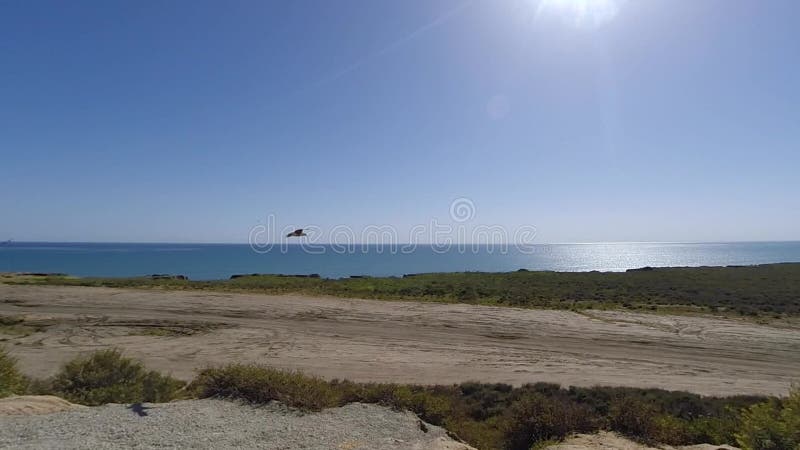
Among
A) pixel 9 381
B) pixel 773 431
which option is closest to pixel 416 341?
pixel 9 381

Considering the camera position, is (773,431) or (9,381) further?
(9,381)

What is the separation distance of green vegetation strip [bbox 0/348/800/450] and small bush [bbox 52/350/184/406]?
0.07ft

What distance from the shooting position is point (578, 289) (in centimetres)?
3859

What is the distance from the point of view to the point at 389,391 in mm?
9453

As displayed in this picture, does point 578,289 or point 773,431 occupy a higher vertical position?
point 773,431

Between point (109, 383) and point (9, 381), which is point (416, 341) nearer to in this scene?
point (109, 383)

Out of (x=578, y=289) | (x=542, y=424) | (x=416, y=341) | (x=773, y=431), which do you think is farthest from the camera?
(x=578, y=289)

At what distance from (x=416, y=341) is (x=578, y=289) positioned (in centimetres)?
2450

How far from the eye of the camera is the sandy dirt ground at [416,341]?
1520 cm

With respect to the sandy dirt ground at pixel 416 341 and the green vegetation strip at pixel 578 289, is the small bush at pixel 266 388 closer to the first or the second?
the sandy dirt ground at pixel 416 341

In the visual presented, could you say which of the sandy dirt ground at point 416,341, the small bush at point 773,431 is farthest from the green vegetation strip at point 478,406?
the sandy dirt ground at point 416,341

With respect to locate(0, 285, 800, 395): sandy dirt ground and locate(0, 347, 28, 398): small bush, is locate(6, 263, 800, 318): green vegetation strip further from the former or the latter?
locate(0, 347, 28, 398): small bush

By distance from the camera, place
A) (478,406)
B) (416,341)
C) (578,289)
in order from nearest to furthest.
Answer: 1. (478,406)
2. (416,341)
3. (578,289)

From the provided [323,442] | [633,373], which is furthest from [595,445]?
[633,373]
